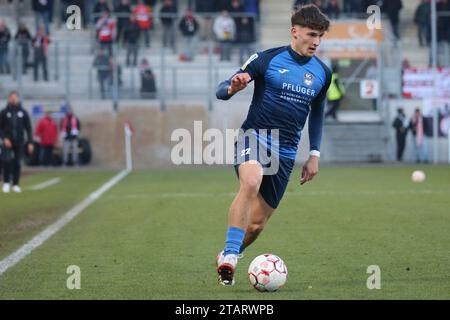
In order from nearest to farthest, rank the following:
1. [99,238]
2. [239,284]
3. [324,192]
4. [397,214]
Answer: [239,284], [99,238], [397,214], [324,192]

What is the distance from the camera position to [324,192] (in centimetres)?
2359

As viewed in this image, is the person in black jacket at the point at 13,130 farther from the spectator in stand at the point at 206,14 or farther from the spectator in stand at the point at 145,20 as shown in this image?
the spectator in stand at the point at 206,14

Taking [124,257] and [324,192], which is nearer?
[124,257]

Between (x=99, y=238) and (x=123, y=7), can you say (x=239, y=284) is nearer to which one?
(x=99, y=238)

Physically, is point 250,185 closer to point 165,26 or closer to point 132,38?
point 132,38

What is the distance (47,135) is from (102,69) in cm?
349

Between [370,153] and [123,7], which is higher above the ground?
[123,7]

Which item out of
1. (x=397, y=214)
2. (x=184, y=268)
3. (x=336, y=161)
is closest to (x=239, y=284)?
(x=184, y=268)

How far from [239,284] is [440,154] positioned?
1302 inches

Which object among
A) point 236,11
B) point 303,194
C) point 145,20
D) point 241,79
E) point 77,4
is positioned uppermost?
point 241,79

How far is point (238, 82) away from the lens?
9.61 m

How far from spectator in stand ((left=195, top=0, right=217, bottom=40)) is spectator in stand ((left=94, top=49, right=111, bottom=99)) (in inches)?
174

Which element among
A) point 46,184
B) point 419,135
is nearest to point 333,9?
point 419,135
